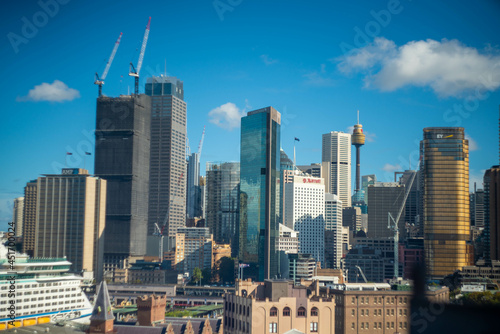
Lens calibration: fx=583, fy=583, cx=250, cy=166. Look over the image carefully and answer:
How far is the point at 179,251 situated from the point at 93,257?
104ft

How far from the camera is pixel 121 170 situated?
192000 millimetres

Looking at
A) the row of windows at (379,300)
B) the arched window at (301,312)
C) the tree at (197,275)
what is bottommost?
the tree at (197,275)

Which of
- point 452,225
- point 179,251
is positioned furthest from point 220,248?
point 452,225

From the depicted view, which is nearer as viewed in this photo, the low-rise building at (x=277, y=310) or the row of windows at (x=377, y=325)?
the low-rise building at (x=277, y=310)

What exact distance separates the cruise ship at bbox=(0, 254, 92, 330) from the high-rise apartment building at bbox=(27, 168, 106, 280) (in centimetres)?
8625

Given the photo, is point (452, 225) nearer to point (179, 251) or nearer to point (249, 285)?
point (179, 251)

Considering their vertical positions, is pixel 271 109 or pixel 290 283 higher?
pixel 271 109

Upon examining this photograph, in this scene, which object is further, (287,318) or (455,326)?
(287,318)

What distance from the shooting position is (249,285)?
52.7 meters

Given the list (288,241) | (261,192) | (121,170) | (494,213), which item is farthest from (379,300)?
(121,170)

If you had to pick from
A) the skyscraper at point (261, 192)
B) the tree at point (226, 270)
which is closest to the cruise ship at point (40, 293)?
the skyscraper at point (261, 192)

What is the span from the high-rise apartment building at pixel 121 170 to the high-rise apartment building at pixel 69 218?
17261mm

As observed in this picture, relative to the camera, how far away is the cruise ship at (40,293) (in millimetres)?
67000

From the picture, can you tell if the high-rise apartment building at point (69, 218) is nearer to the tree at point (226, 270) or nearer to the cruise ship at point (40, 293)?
the tree at point (226, 270)
